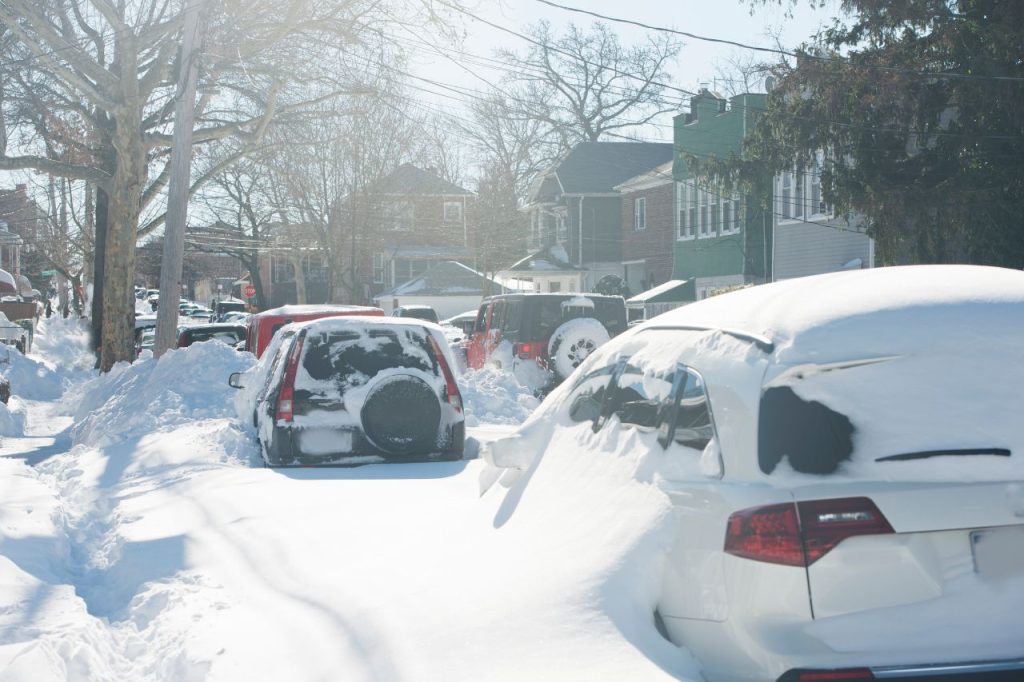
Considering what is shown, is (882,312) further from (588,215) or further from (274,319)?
(588,215)

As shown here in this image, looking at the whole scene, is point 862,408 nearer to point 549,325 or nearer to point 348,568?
point 348,568

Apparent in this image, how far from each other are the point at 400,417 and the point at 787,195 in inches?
937

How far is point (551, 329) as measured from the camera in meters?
20.0

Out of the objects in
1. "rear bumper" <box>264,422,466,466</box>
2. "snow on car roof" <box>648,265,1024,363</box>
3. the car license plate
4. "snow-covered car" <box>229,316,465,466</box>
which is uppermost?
"snow on car roof" <box>648,265,1024,363</box>

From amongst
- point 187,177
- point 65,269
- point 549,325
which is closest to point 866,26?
point 549,325

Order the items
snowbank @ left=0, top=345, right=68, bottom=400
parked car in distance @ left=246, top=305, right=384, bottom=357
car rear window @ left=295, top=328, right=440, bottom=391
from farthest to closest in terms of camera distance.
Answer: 1. snowbank @ left=0, top=345, right=68, bottom=400
2. parked car in distance @ left=246, top=305, right=384, bottom=357
3. car rear window @ left=295, top=328, right=440, bottom=391

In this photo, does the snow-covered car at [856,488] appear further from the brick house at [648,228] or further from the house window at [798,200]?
the brick house at [648,228]

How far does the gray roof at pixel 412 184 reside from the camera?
46.2 meters

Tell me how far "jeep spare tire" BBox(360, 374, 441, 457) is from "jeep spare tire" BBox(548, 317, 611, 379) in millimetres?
9116

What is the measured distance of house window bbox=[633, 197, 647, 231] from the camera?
4688cm

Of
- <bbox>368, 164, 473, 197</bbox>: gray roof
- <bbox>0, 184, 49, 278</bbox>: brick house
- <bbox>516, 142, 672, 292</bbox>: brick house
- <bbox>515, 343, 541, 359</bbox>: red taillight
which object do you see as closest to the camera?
<bbox>515, 343, 541, 359</bbox>: red taillight

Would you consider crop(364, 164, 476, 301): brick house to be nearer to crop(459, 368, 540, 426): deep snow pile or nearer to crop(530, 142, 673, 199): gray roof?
crop(530, 142, 673, 199): gray roof

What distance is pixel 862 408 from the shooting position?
11.9ft

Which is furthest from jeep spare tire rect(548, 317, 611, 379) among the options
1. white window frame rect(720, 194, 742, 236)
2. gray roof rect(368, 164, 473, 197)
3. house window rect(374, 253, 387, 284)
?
house window rect(374, 253, 387, 284)
